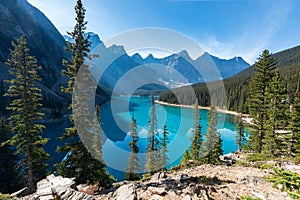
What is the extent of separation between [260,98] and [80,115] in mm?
17077

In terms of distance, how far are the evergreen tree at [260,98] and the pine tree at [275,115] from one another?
0.71 m

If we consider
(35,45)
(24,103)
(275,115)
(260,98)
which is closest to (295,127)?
(275,115)

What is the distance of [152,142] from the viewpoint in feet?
59.4

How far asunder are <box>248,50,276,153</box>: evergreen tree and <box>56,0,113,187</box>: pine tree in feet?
50.6

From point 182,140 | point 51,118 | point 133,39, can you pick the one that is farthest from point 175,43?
point 51,118

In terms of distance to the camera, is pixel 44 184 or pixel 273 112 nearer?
pixel 44 184

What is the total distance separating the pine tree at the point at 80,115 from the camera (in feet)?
31.6

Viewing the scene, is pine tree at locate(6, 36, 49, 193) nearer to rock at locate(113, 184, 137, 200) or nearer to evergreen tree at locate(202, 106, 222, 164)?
rock at locate(113, 184, 137, 200)

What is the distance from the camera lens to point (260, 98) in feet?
53.9

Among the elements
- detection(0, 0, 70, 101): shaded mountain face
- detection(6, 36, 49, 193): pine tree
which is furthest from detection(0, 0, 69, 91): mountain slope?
detection(6, 36, 49, 193): pine tree

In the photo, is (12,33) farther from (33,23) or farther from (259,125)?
(259,125)

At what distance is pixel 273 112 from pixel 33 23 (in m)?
173

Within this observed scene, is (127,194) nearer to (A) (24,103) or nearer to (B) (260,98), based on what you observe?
Result: (A) (24,103)

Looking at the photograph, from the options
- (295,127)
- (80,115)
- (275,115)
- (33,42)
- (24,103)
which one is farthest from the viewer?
(33,42)
